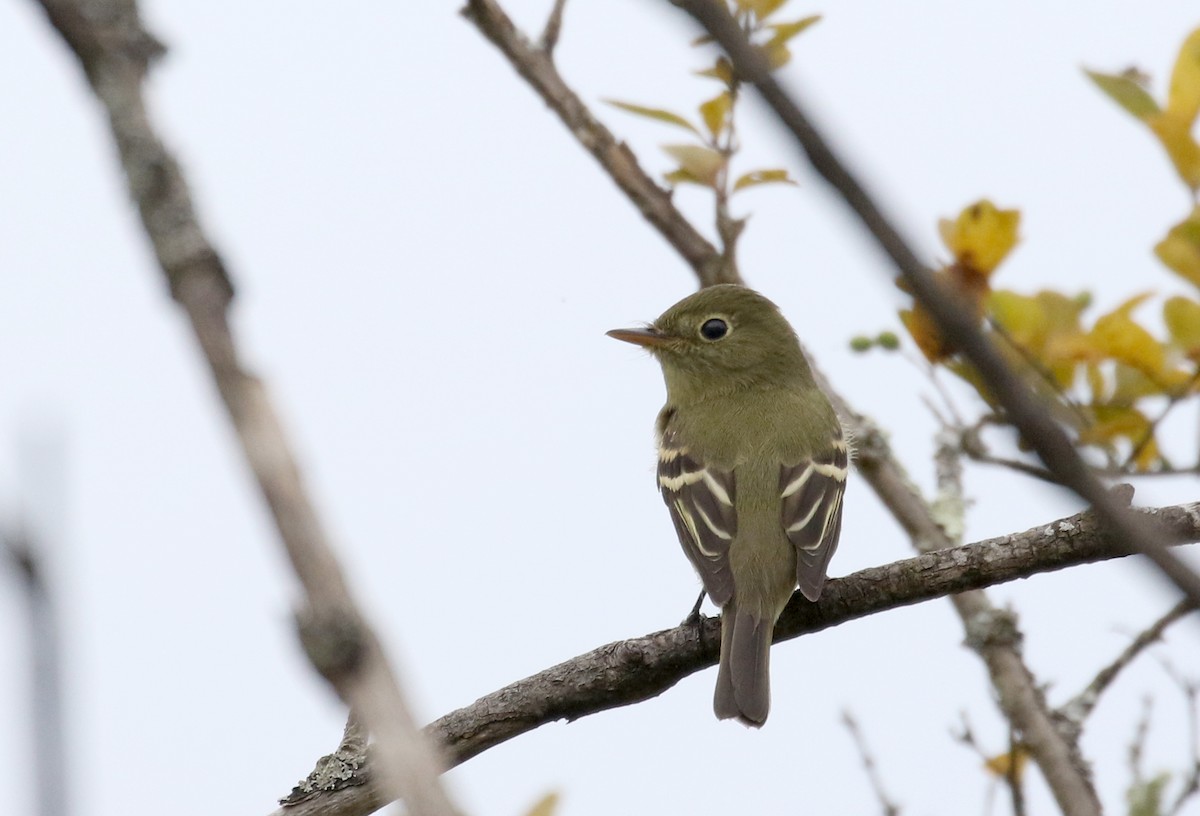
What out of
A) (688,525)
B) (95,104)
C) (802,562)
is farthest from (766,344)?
Result: (95,104)

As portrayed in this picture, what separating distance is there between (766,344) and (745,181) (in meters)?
1.26

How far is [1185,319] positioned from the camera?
441 centimetres

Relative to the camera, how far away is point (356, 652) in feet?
3.10

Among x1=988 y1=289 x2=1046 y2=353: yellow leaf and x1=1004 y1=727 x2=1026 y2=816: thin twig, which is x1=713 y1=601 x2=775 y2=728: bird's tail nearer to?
x1=1004 y1=727 x2=1026 y2=816: thin twig

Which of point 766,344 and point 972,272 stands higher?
point 766,344

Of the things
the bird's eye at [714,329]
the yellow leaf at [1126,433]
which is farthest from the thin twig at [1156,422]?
the bird's eye at [714,329]

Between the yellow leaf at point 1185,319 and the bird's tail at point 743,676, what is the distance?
1563 mm

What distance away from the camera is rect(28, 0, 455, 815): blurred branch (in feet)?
3.03

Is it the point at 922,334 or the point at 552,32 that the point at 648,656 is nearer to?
the point at 922,334

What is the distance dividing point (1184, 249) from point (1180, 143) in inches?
12.9

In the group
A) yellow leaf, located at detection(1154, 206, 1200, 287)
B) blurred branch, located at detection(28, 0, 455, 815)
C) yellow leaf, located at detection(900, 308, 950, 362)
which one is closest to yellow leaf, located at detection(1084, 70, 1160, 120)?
yellow leaf, located at detection(1154, 206, 1200, 287)

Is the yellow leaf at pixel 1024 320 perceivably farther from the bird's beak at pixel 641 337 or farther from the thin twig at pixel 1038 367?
the bird's beak at pixel 641 337

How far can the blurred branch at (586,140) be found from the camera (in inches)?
219

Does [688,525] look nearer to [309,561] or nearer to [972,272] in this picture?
[972,272]
